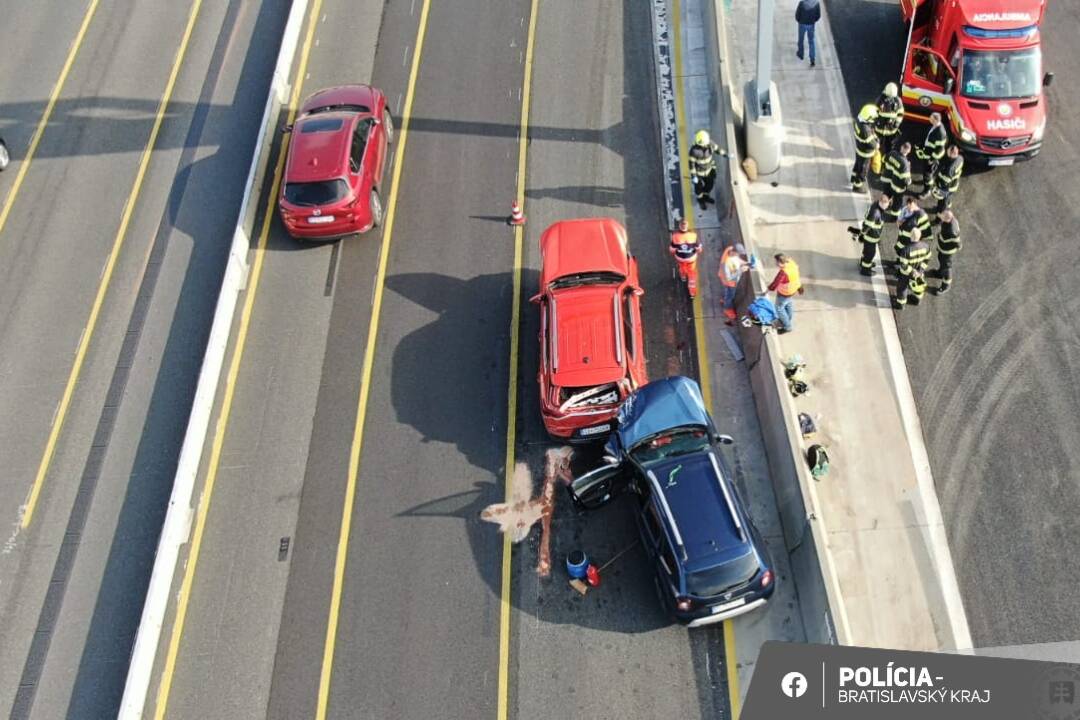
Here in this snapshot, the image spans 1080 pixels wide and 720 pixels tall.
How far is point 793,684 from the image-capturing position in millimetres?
13039

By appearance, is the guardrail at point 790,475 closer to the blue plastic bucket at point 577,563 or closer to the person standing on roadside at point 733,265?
the person standing on roadside at point 733,265

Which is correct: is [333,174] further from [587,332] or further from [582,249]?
[587,332]

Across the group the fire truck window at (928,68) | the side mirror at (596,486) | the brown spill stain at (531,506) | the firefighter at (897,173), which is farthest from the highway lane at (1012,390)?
the brown spill stain at (531,506)

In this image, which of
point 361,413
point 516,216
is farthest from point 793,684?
point 516,216

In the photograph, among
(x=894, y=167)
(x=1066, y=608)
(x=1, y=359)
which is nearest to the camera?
(x=1066, y=608)

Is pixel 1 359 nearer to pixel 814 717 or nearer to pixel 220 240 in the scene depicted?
pixel 220 240

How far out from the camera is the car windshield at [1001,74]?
1802 cm

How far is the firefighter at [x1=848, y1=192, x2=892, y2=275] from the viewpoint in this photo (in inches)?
639

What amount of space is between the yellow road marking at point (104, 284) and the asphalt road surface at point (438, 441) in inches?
119

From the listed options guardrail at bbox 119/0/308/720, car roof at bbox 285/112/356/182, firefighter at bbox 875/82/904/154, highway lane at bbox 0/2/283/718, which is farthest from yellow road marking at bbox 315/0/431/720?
firefighter at bbox 875/82/904/154

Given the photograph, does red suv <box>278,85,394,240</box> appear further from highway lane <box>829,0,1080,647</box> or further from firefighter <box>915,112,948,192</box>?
firefighter <box>915,112,948,192</box>

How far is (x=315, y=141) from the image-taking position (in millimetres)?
18562

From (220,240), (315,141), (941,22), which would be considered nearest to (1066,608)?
(941,22)

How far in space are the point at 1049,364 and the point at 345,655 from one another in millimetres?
12035
